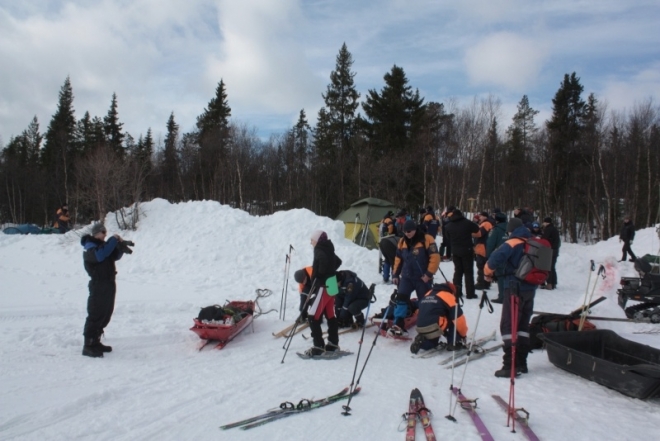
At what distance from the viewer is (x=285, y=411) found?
3834mm

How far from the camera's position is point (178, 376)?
16.0ft

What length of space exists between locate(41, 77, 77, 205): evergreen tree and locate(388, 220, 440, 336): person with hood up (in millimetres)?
38677

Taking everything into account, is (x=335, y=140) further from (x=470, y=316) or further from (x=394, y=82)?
(x=470, y=316)

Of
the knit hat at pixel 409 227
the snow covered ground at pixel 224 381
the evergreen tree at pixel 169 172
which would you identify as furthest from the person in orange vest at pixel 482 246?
the evergreen tree at pixel 169 172

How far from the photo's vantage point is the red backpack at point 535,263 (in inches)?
193

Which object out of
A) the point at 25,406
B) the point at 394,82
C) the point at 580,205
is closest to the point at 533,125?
the point at 580,205

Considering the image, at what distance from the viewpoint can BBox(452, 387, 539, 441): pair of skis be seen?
3355 millimetres

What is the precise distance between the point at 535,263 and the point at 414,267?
1984 millimetres

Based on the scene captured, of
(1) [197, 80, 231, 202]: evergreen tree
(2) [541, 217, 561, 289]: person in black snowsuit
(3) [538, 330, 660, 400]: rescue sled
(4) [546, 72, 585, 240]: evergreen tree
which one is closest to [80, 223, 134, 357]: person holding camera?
(3) [538, 330, 660, 400]: rescue sled

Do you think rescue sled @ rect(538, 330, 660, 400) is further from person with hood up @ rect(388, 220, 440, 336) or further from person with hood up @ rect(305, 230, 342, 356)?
person with hood up @ rect(305, 230, 342, 356)

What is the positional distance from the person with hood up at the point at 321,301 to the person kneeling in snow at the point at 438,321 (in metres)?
1.14

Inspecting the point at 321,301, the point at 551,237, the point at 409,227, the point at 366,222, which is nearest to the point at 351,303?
the point at 321,301

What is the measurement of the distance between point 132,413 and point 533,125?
4503 centimetres

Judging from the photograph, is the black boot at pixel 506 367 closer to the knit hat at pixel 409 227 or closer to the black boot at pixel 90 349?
the knit hat at pixel 409 227
